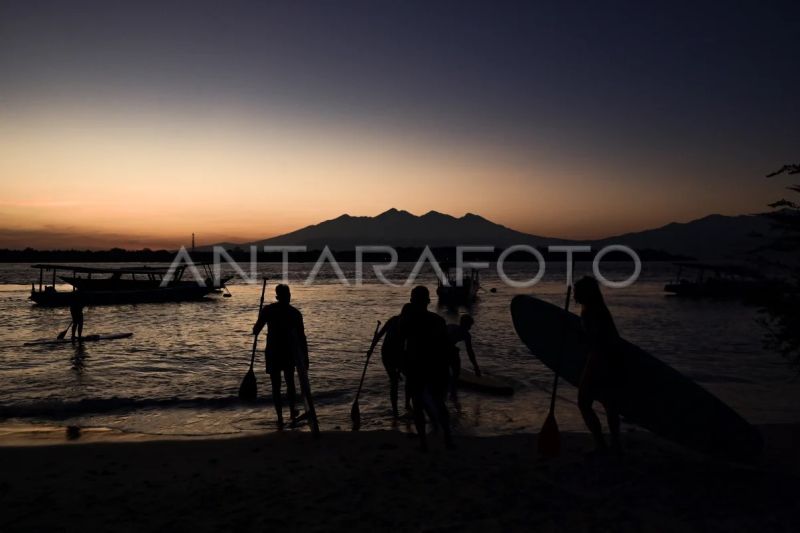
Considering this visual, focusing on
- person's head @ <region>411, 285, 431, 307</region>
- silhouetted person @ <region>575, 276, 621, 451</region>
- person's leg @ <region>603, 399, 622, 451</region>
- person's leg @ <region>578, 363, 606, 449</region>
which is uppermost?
person's head @ <region>411, 285, 431, 307</region>

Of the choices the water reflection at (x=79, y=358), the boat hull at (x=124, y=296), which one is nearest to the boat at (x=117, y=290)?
the boat hull at (x=124, y=296)

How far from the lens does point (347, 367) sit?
1579cm

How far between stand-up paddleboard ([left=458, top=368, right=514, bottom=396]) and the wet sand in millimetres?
3934

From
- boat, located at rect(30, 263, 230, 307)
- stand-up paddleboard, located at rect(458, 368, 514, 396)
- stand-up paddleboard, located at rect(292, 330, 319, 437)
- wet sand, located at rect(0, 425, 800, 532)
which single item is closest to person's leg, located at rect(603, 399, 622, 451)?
wet sand, located at rect(0, 425, 800, 532)

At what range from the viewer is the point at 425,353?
6.51 m

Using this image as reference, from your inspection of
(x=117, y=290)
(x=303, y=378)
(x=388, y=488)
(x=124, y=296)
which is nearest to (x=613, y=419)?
(x=388, y=488)

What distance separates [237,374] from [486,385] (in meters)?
6.96

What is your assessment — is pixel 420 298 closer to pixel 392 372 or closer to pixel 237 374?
pixel 392 372

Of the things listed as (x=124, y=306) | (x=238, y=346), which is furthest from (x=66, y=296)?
(x=238, y=346)

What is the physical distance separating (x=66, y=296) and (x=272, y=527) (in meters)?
40.2

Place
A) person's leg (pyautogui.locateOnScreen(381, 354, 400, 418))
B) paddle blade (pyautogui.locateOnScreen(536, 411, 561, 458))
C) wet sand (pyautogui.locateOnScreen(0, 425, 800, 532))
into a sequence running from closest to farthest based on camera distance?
wet sand (pyautogui.locateOnScreen(0, 425, 800, 532)), paddle blade (pyautogui.locateOnScreen(536, 411, 561, 458)), person's leg (pyautogui.locateOnScreen(381, 354, 400, 418))

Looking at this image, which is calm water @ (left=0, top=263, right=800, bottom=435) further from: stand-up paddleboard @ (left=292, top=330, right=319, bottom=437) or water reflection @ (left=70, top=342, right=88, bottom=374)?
stand-up paddleboard @ (left=292, top=330, right=319, bottom=437)

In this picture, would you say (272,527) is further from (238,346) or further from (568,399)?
(238,346)

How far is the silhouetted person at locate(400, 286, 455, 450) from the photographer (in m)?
6.49
